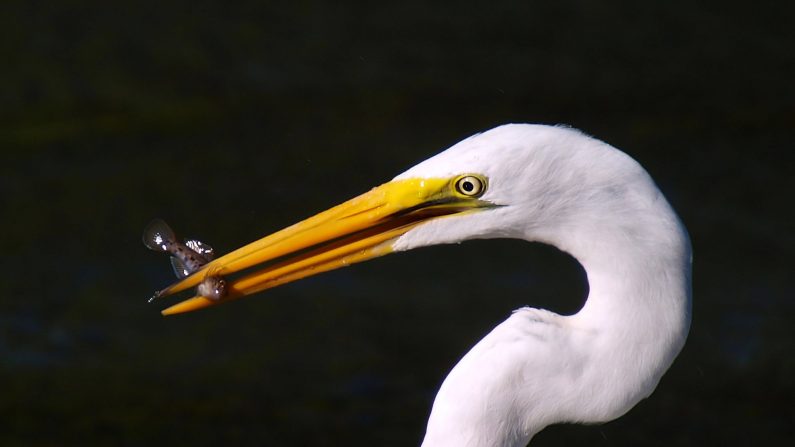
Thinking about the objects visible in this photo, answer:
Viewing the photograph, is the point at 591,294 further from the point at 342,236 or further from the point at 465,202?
the point at 342,236

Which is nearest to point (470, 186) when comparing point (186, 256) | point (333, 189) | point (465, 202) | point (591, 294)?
point (465, 202)

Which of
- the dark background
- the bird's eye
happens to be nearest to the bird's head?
the bird's eye

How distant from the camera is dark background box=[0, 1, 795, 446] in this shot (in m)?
5.62

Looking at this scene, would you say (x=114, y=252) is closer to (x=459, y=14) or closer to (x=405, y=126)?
(x=405, y=126)

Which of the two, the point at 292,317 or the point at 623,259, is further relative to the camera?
the point at 292,317

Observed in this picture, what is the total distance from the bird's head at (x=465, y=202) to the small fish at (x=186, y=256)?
0.03 meters

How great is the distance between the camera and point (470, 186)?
298cm

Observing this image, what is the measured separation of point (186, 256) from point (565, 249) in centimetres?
115

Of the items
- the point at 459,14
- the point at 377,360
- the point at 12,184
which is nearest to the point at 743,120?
the point at 459,14

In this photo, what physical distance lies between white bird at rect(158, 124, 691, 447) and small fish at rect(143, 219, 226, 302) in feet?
1.65

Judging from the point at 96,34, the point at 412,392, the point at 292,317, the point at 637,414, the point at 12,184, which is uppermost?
the point at 96,34

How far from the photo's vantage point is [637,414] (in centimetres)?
562

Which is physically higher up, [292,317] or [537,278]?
[292,317]

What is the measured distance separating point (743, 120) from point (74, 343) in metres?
3.83
